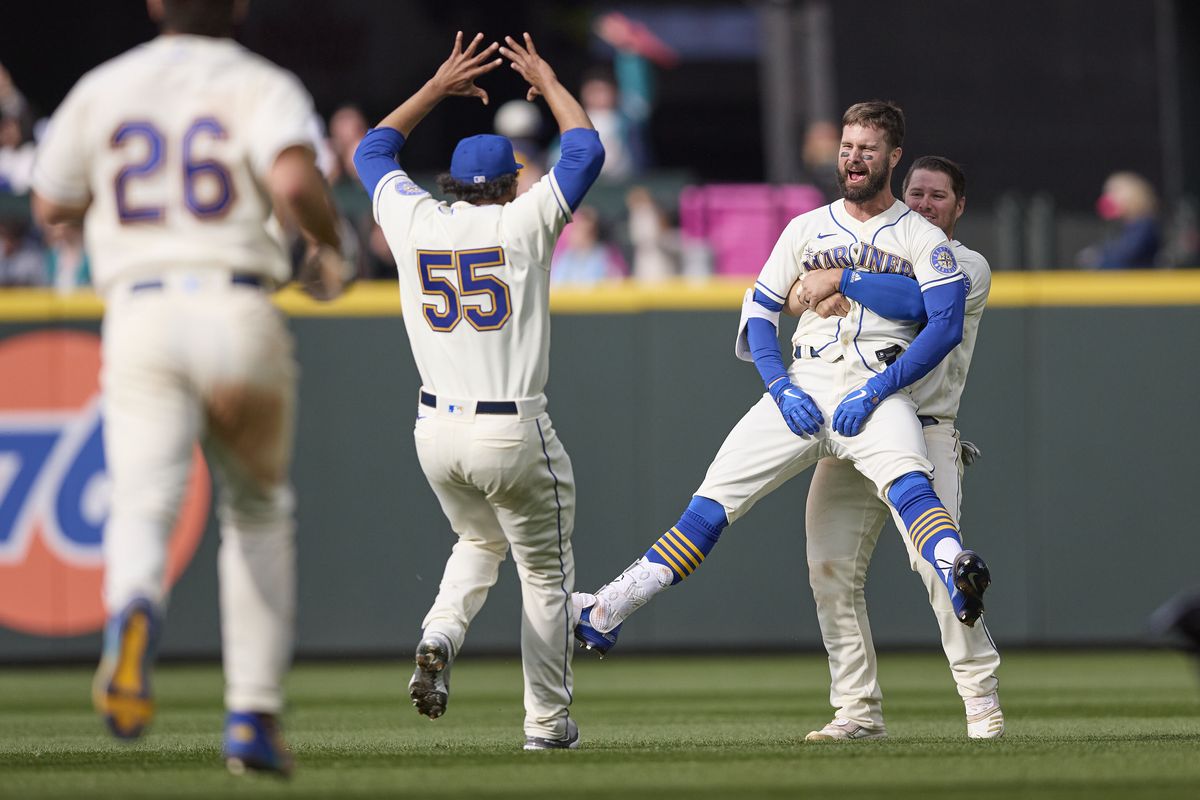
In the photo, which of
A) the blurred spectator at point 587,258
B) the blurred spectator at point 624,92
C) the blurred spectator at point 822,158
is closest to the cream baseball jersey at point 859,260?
the blurred spectator at point 624,92

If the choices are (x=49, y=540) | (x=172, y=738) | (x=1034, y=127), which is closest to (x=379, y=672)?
(x=49, y=540)

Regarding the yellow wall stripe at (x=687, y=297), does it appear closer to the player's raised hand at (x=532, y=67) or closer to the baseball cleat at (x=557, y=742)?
the player's raised hand at (x=532, y=67)

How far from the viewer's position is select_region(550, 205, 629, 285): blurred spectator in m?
11.1

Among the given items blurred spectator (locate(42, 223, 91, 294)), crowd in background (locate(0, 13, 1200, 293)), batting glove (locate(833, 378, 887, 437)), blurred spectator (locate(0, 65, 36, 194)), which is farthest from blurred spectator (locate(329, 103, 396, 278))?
batting glove (locate(833, 378, 887, 437))

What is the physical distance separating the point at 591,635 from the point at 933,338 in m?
1.55

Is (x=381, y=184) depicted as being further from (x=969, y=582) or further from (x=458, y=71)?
(x=969, y=582)

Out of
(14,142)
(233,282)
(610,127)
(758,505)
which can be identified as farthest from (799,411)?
(14,142)

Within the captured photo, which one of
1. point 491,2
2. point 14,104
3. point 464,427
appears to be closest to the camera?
point 464,427

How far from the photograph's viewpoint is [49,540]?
1052cm

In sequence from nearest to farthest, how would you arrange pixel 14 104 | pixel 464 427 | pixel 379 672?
pixel 464 427, pixel 379 672, pixel 14 104

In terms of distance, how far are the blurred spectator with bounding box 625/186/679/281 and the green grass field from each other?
8.09 ft

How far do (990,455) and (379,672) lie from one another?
3896mm

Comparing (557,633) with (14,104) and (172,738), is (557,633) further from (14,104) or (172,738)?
(14,104)

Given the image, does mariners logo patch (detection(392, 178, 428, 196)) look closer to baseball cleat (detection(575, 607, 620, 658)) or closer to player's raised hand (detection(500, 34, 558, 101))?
player's raised hand (detection(500, 34, 558, 101))
